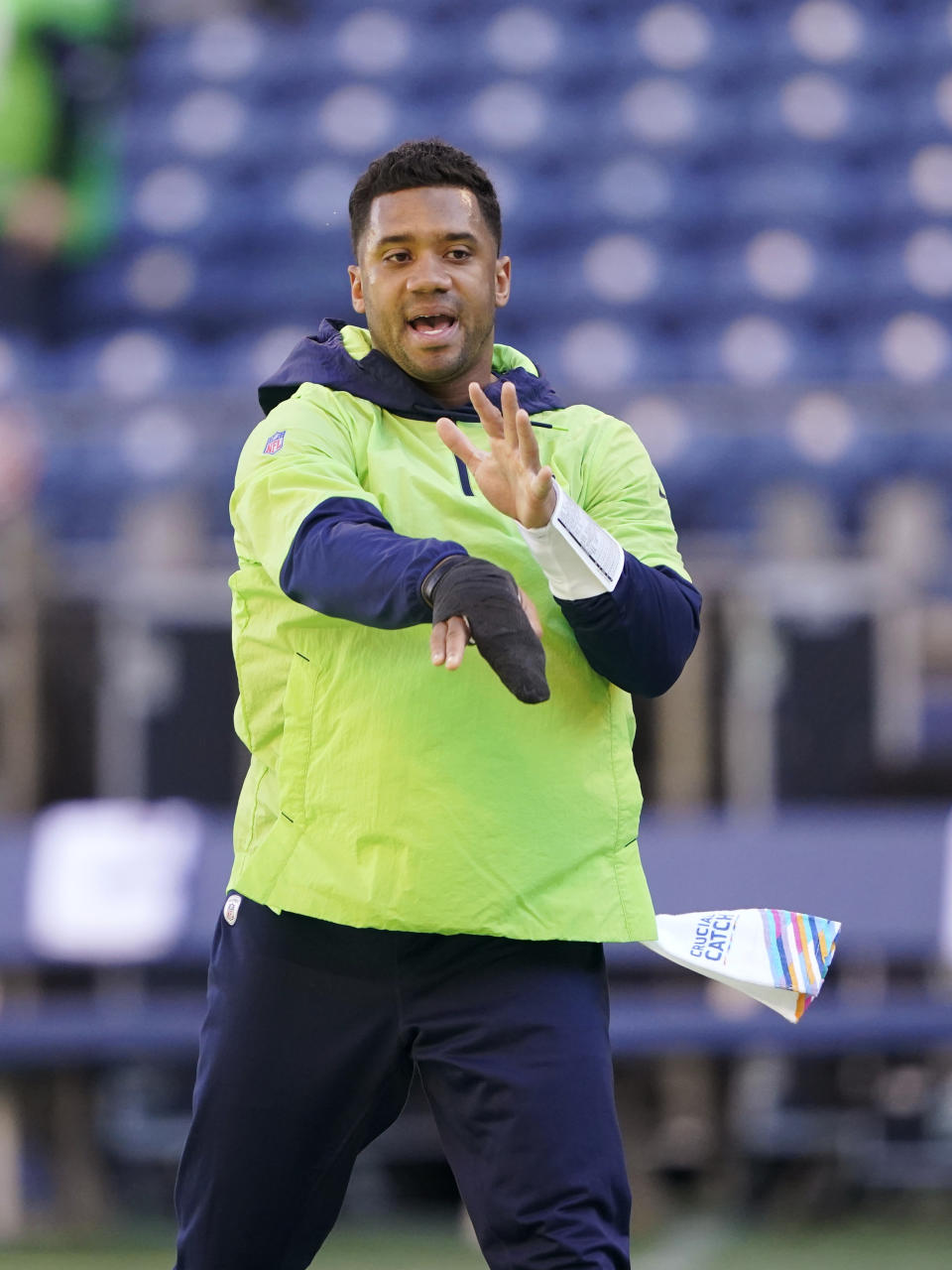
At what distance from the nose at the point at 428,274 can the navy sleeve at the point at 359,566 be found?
0.32m

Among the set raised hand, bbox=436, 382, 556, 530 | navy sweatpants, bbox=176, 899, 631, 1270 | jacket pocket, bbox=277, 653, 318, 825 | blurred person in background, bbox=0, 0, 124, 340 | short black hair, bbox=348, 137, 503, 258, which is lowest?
navy sweatpants, bbox=176, 899, 631, 1270

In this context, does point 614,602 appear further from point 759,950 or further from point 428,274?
point 759,950

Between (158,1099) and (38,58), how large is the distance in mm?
6239

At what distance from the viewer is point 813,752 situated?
5473 mm

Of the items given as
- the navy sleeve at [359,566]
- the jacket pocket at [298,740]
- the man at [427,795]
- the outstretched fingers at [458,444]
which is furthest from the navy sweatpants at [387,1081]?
the outstretched fingers at [458,444]

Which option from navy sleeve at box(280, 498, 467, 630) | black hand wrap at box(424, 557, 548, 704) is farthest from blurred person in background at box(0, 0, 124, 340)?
black hand wrap at box(424, 557, 548, 704)

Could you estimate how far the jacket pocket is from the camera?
244 cm

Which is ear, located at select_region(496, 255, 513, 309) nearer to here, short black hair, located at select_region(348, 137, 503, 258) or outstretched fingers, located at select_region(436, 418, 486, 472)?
short black hair, located at select_region(348, 137, 503, 258)

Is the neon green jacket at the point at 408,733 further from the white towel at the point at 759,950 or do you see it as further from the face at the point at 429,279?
the white towel at the point at 759,950

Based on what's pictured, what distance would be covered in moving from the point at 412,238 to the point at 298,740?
645 millimetres

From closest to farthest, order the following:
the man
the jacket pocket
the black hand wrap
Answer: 1. the black hand wrap
2. the man
3. the jacket pocket

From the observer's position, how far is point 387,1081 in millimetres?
2494

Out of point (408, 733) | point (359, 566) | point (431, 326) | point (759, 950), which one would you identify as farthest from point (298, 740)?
point (759, 950)

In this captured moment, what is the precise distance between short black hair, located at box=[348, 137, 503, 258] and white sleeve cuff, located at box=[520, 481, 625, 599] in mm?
527
